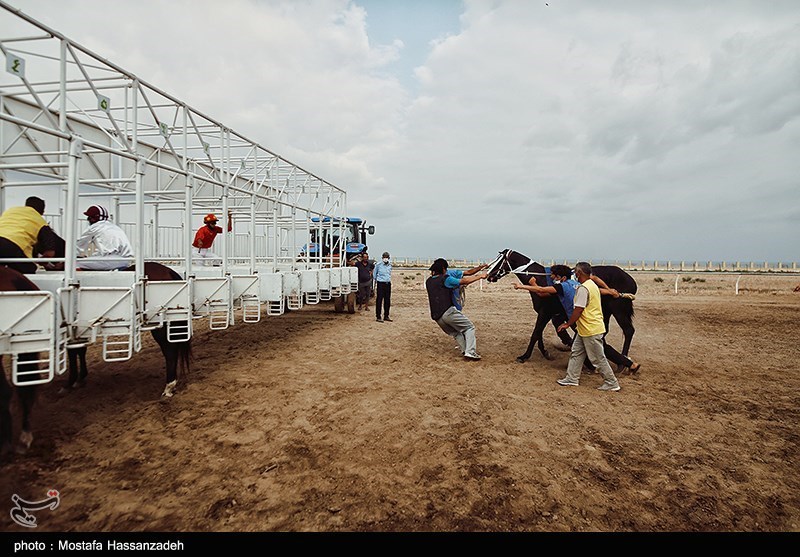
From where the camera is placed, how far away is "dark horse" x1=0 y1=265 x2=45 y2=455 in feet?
11.2

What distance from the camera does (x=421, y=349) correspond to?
26.2ft

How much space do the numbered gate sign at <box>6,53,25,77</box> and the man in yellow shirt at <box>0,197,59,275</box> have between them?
1260 millimetres

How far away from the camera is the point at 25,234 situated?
13.6ft

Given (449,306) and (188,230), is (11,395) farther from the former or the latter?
(449,306)

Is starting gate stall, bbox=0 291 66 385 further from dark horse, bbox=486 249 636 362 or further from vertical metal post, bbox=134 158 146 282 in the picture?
dark horse, bbox=486 249 636 362

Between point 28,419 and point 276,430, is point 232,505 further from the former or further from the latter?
point 28,419

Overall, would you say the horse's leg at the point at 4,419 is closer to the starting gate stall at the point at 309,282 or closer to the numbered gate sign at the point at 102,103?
the numbered gate sign at the point at 102,103

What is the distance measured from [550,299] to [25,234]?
23.5 ft

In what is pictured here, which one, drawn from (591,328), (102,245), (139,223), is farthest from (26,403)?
(591,328)

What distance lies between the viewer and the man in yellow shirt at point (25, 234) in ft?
13.1

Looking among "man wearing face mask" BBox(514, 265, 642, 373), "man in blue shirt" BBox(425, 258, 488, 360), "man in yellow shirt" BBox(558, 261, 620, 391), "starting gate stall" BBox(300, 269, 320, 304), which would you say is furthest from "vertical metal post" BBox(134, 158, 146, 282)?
"man in yellow shirt" BBox(558, 261, 620, 391)


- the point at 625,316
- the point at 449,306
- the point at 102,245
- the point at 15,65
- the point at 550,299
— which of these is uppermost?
the point at 15,65

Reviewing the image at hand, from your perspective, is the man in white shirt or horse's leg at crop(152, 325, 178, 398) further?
horse's leg at crop(152, 325, 178, 398)
